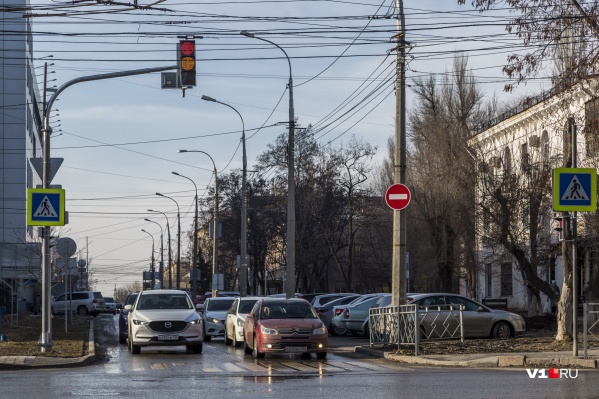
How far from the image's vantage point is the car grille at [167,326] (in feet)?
84.2

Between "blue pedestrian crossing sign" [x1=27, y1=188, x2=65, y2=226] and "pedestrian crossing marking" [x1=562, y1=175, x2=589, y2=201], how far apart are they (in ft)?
37.9

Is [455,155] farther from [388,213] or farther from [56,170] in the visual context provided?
[56,170]

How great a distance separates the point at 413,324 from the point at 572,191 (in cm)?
599

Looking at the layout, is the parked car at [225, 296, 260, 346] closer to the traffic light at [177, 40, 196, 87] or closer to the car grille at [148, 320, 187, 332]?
the car grille at [148, 320, 187, 332]

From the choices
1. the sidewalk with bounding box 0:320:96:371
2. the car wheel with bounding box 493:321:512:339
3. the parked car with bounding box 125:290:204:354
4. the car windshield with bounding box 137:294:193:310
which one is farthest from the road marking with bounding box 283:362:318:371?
the car wheel with bounding box 493:321:512:339

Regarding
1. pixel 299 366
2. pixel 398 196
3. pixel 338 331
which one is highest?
pixel 398 196

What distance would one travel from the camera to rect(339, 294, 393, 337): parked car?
34406 mm

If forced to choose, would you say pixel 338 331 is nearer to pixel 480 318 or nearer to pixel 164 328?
pixel 480 318

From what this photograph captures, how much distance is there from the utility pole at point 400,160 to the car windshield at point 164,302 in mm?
5974

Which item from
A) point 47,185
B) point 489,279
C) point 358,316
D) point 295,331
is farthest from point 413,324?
point 489,279

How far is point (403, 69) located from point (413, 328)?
644 centimetres

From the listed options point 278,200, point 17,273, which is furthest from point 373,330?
point 17,273

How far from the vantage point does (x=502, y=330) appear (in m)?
29.9

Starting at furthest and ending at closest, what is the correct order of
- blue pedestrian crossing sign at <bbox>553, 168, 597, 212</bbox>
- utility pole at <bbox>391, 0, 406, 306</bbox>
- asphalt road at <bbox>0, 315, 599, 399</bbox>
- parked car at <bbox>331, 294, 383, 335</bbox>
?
parked car at <bbox>331, 294, 383, 335</bbox>, utility pole at <bbox>391, 0, 406, 306</bbox>, blue pedestrian crossing sign at <bbox>553, 168, 597, 212</bbox>, asphalt road at <bbox>0, 315, 599, 399</bbox>
